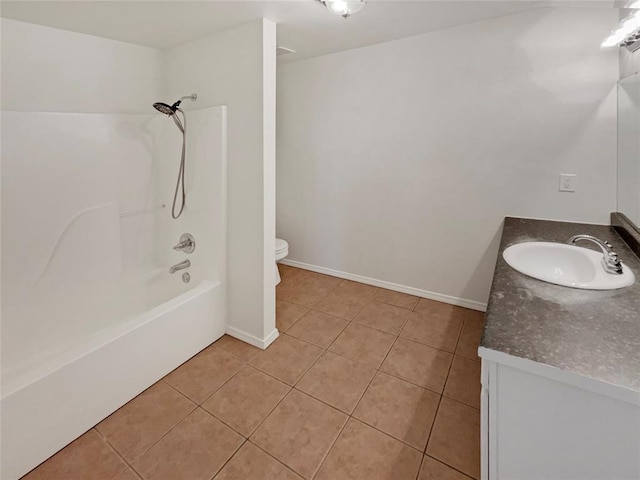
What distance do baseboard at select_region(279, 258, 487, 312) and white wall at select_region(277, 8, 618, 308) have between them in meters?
0.04

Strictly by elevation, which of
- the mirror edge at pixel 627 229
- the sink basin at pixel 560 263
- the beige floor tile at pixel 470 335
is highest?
the mirror edge at pixel 627 229

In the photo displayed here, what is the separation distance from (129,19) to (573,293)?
269 centimetres

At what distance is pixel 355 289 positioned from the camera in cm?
290

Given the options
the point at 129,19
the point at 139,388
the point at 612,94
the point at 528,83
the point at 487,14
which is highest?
the point at 487,14

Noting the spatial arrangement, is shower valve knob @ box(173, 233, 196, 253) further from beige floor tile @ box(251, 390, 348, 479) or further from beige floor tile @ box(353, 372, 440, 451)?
beige floor tile @ box(353, 372, 440, 451)

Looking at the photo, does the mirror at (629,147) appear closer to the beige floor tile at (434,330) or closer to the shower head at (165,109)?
the beige floor tile at (434,330)

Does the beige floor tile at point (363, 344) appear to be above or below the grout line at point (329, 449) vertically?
above

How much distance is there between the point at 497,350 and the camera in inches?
31.1

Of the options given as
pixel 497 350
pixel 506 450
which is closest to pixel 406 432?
pixel 506 450

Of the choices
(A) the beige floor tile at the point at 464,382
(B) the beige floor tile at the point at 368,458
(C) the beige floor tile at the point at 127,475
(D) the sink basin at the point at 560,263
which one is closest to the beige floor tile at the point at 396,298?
(A) the beige floor tile at the point at 464,382

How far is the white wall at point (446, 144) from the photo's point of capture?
1899 millimetres

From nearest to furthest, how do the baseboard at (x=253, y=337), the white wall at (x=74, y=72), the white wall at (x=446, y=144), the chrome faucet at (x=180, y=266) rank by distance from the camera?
the white wall at (x=74, y=72)
the white wall at (x=446, y=144)
the baseboard at (x=253, y=337)
the chrome faucet at (x=180, y=266)

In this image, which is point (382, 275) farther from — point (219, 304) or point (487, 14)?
point (487, 14)

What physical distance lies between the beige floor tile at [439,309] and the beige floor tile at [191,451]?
Answer: 171 centimetres
